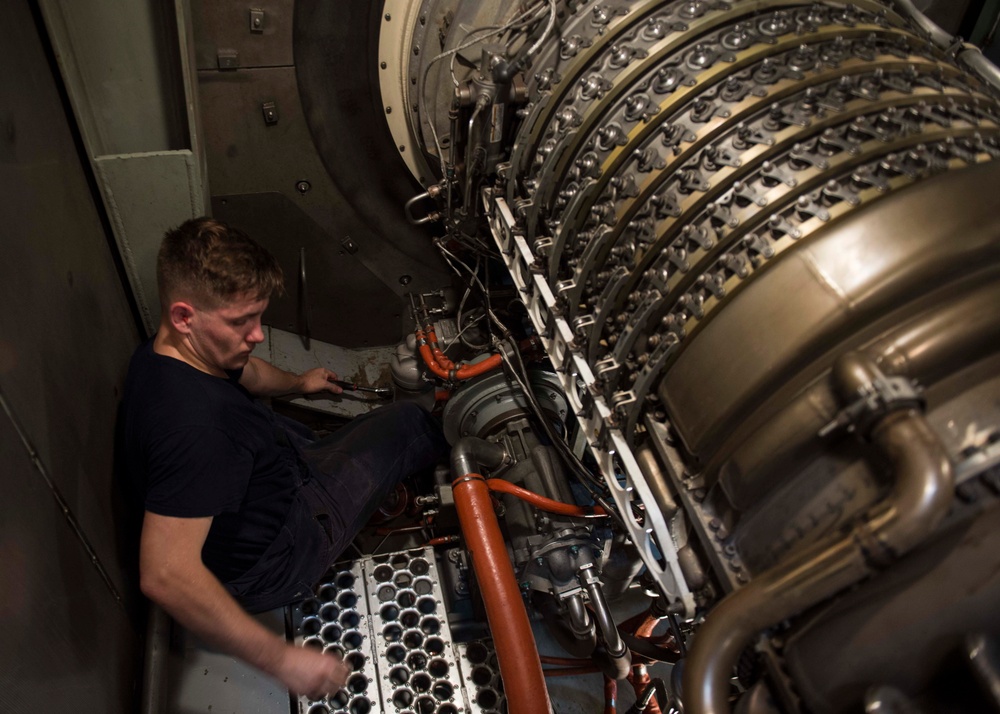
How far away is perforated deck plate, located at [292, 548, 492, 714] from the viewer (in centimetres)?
198

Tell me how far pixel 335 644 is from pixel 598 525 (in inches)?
32.1

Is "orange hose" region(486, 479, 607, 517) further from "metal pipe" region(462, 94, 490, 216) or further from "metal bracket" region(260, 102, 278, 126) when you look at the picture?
"metal bracket" region(260, 102, 278, 126)

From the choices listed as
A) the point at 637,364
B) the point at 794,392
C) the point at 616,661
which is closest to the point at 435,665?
the point at 616,661

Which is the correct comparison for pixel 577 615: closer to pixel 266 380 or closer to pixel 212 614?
pixel 212 614

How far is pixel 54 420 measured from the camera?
1457mm

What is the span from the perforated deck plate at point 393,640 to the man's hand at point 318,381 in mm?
716

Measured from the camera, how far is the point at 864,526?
38.5 inches

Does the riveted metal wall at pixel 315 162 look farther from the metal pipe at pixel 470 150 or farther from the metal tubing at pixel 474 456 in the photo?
the metal tubing at pixel 474 456

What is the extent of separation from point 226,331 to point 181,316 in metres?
0.11

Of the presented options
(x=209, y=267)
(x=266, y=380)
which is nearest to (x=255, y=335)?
(x=209, y=267)

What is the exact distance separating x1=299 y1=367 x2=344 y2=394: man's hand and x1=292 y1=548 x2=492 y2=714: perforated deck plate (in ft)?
2.35

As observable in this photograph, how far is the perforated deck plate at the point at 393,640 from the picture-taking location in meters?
1.98

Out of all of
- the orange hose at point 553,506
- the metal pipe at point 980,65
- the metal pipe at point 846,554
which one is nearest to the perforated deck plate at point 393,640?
the orange hose at point 553,506

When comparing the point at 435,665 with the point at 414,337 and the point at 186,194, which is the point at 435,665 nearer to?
the point at 414,337
